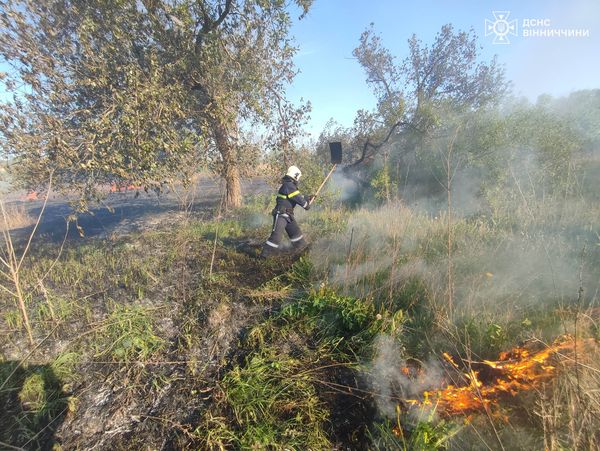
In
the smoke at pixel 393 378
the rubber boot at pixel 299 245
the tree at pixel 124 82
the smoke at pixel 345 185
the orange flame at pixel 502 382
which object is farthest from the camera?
the smoke at pixel 345 185

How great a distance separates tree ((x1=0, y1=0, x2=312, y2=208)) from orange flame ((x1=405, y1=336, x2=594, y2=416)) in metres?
4.87

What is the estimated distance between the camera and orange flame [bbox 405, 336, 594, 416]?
6.93 feet

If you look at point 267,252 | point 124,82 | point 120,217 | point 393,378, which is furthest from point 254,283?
point 120,217

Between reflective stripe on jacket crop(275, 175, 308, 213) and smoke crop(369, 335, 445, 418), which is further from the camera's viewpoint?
reflective stripe on jacket crop(275, 175, 308, 213)

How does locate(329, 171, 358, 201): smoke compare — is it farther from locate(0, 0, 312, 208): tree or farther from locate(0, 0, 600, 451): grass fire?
locate(0, 0, 312, 208): tree

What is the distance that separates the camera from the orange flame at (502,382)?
83.2 inches

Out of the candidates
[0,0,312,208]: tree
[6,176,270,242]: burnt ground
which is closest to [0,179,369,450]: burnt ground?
[0,0,312,208]: tree

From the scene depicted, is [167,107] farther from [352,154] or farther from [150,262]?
[352,154]

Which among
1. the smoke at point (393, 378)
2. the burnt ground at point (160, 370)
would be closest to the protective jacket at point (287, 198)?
the burnt ground at point (160, 370)

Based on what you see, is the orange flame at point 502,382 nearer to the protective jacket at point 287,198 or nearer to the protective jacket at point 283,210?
the protective jacket at point 283,210

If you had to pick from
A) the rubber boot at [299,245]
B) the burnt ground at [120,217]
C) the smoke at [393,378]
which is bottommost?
the smoke at [393,378]

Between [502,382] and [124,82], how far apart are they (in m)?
6.12

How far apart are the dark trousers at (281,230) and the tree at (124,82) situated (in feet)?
6.78

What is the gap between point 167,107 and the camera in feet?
15.8
